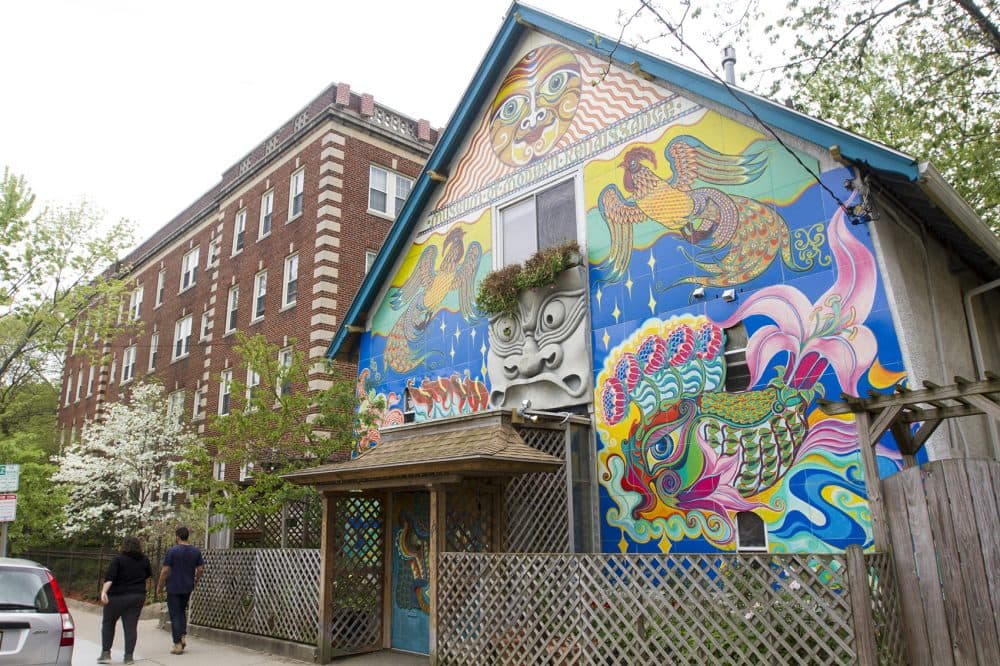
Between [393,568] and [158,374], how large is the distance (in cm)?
2277

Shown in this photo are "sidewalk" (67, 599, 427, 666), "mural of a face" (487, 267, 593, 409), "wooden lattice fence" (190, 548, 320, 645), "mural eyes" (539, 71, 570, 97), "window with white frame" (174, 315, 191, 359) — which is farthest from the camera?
"window with white frame" (174, 315, 191, 359)

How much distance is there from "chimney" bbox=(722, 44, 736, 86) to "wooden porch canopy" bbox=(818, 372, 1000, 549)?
23.1ft

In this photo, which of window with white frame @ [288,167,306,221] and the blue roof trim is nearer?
the blue roof trim

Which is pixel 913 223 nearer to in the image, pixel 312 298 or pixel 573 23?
pixel 573 23

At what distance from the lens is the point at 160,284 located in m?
33.8

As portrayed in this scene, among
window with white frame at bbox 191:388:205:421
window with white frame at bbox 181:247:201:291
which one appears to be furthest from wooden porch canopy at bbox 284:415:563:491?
window with white frame at bbox 181:247:201:291

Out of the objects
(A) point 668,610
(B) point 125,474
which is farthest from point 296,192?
(A) point 668,610

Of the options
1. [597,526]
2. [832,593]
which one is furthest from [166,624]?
[832,593]

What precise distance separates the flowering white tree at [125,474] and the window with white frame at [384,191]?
9795mm

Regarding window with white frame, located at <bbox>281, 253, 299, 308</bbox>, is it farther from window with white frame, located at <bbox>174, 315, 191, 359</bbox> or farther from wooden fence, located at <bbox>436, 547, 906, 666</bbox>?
wooden fence, located at <bbox>436, 547, 906, 666</bbox>

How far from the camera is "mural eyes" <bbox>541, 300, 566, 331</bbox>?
11.7m

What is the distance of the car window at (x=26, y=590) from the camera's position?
27.2ft

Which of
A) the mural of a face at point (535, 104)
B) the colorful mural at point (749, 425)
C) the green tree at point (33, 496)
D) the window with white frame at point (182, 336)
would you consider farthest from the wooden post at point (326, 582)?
the window with white frame at point (182, 336)

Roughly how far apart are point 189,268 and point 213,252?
2530 millimetres
